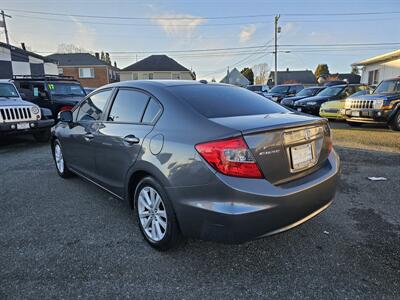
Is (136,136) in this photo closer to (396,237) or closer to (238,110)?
(238,110)

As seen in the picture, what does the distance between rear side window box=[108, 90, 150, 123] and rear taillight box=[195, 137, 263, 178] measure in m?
1.11

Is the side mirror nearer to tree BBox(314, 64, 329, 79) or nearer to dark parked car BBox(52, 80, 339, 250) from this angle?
dark parked car BBox(52, 80, 339, 250)

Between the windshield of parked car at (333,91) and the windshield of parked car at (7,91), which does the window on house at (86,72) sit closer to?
the windshield of parked car at (7,91)

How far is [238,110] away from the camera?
106 inches

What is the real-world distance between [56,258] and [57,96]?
8508mm

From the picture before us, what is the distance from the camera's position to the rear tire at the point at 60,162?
4656mm

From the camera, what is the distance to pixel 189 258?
254cm

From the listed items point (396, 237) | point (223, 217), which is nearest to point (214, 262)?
point (223, 217)

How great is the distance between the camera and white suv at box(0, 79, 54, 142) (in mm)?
6824

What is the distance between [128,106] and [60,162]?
2.48 meters

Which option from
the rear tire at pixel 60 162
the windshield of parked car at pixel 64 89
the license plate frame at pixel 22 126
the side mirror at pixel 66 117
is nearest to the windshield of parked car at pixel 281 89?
the windshield of parked car at pixel 64 89

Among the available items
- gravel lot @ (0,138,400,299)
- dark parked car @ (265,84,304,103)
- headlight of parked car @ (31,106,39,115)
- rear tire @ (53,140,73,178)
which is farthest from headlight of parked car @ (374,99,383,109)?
headlight of parked car @ (31,106,39,115)

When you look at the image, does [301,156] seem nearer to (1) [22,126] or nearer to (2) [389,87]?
(1) [22,126]

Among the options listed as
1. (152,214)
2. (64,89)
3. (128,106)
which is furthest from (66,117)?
(64,89)
